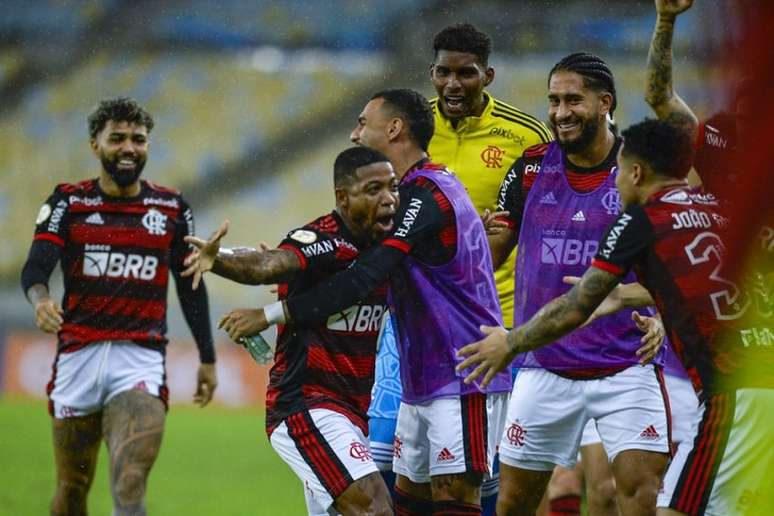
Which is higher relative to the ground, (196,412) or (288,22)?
(288,22)

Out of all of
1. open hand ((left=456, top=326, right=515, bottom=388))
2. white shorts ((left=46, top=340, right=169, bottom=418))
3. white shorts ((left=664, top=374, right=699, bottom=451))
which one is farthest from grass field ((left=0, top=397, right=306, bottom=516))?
open hand ((left=456, top=326, right=515, bottom=388))

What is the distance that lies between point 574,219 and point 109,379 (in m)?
2.74

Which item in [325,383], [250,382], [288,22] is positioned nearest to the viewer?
[325,383]

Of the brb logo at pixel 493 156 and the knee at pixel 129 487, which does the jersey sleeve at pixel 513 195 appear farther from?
the knee at pixel 129 487

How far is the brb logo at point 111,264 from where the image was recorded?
21.9 ft

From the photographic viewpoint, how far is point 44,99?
67.4 ft

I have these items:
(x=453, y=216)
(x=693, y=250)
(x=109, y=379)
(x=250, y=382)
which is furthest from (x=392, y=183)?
(x=250, y=382)

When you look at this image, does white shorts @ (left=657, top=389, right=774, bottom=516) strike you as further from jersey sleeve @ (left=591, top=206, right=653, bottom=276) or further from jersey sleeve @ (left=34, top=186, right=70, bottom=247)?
jersey sleeve @ (left=34, top=186, right=70, bottom=247)

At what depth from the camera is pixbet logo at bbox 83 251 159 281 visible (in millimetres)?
6668

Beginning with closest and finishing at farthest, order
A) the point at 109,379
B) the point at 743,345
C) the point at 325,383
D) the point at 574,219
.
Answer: the point at 743,345
the point at 325,383
the point at 574,219
the point at 109,379

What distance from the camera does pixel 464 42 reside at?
645 centimetres

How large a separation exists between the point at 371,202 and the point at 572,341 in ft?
4.16

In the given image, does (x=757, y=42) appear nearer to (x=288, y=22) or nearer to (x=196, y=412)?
(x=196, y=412)

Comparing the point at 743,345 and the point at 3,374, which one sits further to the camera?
the point at 3,374
